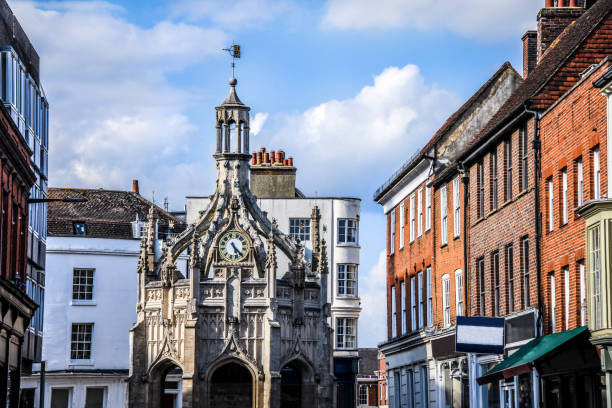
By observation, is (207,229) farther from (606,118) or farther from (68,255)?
(606,118)

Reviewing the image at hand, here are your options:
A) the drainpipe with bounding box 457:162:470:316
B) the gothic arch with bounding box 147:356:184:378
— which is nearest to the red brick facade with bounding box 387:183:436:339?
the drainpipe with bounding box 457:162:470:316

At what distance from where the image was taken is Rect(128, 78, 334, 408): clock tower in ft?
163

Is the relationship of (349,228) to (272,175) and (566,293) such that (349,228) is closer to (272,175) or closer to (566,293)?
(272,175)

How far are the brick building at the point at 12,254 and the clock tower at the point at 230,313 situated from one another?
9.39 metres

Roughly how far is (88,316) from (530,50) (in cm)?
3107

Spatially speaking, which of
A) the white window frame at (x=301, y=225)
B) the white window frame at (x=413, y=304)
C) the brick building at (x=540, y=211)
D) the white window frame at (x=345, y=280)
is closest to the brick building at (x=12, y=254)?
the brick building at (x=540, y=211)

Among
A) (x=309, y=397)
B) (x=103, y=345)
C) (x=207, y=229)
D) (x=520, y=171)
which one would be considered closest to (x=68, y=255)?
(x=103, y=345)

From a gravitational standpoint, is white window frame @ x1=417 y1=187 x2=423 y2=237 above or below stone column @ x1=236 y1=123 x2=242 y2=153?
below

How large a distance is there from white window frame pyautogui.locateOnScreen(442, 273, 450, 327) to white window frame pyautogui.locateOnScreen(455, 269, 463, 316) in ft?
3.84

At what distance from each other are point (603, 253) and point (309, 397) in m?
28.4

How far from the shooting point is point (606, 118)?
26141 millimetres

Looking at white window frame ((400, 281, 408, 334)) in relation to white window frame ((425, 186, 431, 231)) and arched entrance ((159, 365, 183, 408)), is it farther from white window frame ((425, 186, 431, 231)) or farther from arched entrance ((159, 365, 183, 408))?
arched entrance ((159, 365, 183, 408))

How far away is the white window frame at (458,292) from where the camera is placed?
41625mm

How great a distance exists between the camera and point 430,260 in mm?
46250
